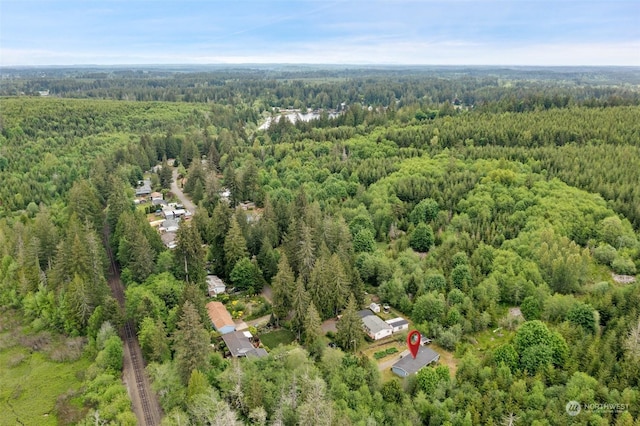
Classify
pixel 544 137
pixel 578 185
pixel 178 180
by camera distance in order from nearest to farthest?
pixel 578 185 → pixel 544 137 → pixel 178 180

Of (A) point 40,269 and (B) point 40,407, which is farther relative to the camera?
(A) point 40,269

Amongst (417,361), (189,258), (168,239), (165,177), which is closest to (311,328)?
(417,361)

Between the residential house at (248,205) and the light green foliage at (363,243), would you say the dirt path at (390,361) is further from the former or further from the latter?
the residential house at (248,205)

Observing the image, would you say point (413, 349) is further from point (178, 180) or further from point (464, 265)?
point (178, 180)

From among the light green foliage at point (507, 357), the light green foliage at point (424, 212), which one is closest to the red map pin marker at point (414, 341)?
the light green foliage at point (507, 357)

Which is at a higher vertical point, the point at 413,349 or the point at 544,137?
the point at 544,137

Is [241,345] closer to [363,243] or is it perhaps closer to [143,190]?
[363,243]

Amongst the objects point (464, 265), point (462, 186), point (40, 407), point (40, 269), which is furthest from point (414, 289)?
point (40, 269)
